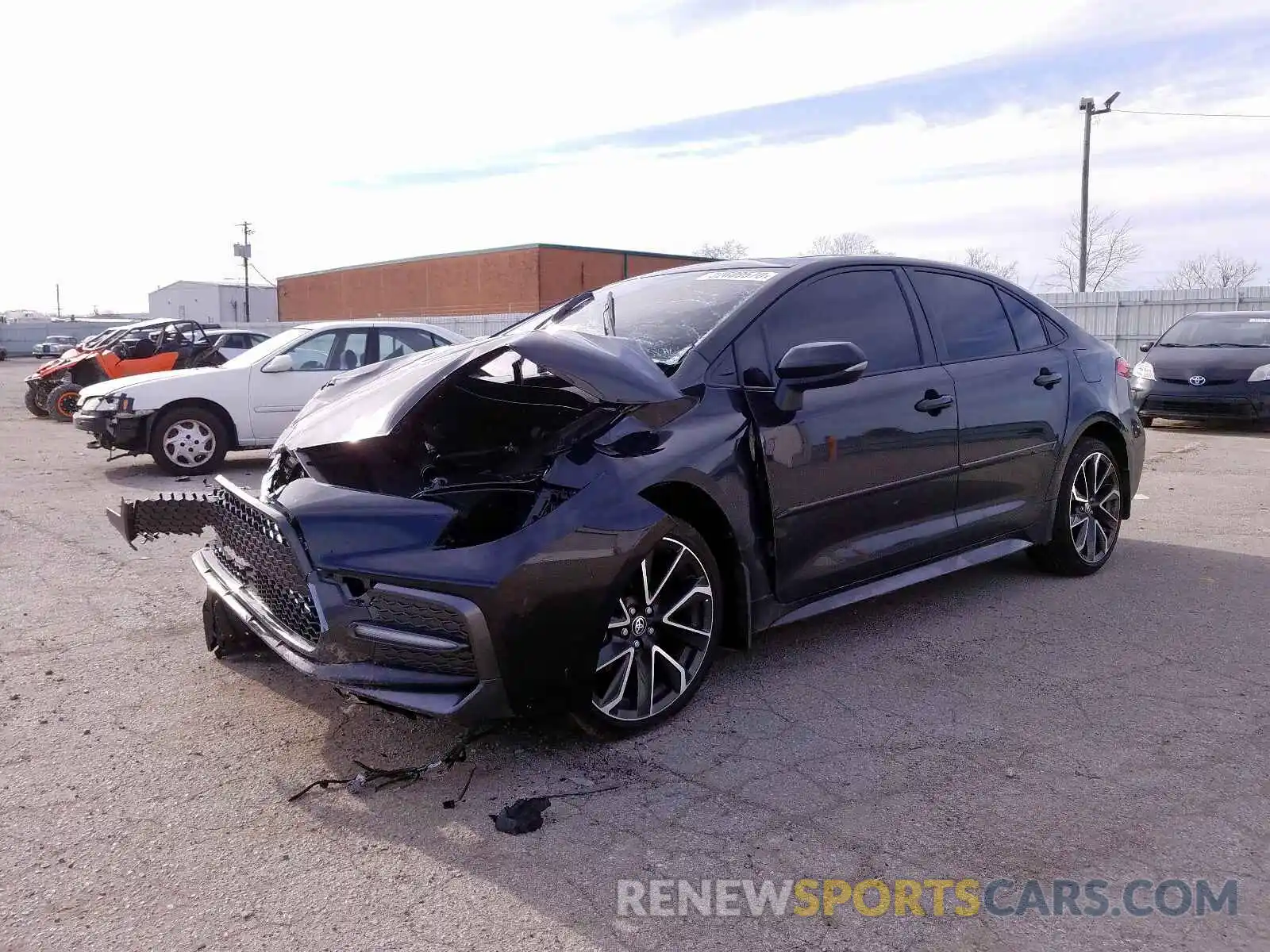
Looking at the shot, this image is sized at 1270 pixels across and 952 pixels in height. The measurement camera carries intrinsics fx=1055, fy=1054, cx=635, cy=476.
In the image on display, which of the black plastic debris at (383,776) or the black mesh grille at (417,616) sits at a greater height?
the black mesh grille at (417,616)

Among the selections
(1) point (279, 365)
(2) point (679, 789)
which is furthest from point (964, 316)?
(1) point (279, 365)

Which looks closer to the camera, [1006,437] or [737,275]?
[737,275]

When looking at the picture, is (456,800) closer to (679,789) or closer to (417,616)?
(417,616)

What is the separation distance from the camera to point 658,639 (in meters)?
3.72

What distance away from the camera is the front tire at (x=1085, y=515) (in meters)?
5.66

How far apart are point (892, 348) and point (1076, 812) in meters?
2.23

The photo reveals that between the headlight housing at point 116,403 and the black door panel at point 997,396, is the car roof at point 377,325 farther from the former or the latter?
the black door panel at point 997,396

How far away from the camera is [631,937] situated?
8.26 feet

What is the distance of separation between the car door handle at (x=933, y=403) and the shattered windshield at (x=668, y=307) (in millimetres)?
873

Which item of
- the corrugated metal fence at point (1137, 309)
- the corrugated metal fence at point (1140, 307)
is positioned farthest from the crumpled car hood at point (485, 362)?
the corrugated metal fence at point (1137, 309)

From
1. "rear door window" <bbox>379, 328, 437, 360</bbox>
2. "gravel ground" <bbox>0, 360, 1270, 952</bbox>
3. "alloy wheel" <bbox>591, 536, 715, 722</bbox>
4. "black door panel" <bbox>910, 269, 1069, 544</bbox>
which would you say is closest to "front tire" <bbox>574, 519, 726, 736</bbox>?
"alloy wheel" <bbox>591, 536, 715, 722</bbox>

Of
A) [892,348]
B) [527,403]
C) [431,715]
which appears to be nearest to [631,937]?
[431,715]

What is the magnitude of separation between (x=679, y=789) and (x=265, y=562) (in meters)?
1.57

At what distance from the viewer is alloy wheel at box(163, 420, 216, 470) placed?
10133 millimetres
